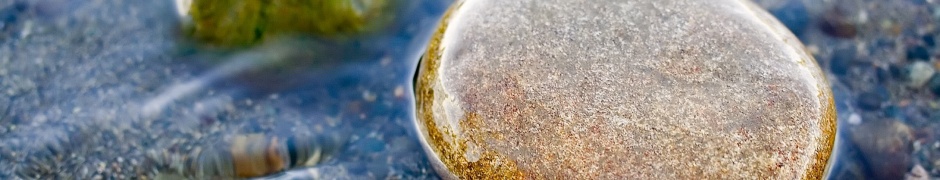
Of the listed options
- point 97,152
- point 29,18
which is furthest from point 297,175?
point 29,18

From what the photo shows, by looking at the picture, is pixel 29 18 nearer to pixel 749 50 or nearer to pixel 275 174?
pixel 275 174

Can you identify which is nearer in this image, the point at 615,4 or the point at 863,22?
the point at 615,4

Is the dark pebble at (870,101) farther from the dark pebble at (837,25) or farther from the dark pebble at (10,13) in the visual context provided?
the dark pebble at (10,13)

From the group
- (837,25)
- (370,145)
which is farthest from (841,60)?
(370,145)

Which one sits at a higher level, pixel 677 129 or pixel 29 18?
pixel 29 18

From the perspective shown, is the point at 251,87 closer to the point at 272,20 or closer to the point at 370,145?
the point at 272,20

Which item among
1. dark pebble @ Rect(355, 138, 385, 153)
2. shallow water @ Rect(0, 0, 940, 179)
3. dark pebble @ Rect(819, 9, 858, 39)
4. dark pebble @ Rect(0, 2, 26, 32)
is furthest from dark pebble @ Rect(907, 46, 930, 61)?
dark pebble @ Rect(0, 2, 26, 32)

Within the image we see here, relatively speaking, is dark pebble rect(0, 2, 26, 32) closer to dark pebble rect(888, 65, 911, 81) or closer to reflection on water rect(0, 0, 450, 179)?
reflection on water rect(0, 0, 450, 179)

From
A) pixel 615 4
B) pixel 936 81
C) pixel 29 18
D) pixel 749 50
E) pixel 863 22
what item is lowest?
pixel 936 81
